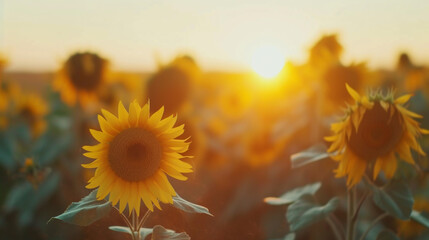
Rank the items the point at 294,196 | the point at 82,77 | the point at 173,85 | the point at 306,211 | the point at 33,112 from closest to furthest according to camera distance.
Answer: the point at 306,211 → the point at 294,196 → the point at 82,77 → the point at 173,85 → the point at 33,112

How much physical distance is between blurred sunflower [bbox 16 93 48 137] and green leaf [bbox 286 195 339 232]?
189 inches

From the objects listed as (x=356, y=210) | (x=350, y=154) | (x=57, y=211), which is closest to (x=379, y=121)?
(x=350, y=154)

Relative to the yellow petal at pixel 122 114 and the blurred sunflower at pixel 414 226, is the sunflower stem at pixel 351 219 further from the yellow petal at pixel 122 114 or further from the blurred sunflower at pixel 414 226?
the blurred sunflower at pixel 414 226

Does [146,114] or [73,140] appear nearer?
[146,114]

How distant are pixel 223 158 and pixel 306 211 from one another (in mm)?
3286

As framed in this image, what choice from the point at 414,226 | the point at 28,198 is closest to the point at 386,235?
the point at 414,226

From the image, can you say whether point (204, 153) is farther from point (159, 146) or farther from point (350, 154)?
point (159, 146)

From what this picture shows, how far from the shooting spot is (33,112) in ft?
21.3

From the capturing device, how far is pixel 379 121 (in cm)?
218

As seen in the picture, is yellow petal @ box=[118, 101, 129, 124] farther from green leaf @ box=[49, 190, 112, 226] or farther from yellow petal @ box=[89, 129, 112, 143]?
green leaf @ box=[49, 190, 112, 226]

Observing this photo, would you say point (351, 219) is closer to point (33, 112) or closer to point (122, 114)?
point (122, 114)

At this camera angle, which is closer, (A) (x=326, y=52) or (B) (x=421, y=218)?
(B) (x=421, y=218)

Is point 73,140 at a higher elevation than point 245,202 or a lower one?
higher

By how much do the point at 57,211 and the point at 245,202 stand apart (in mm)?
1684
